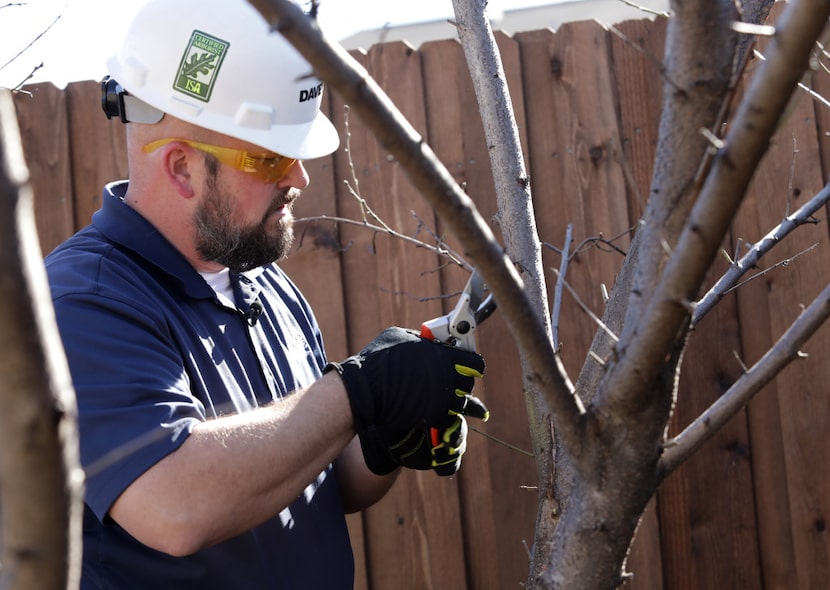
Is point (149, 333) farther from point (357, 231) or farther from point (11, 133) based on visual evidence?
point (357, 231)

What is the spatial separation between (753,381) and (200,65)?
4.65 ft

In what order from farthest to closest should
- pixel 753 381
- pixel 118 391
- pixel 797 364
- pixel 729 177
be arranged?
1. pixel 797 364
2. pixel 118 391
3. pixel 753 381
4. pixel 729 177

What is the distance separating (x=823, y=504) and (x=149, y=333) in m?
2.24

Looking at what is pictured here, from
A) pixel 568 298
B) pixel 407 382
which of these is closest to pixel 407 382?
pixel 407 382

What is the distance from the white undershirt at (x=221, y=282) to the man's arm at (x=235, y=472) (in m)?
0.45

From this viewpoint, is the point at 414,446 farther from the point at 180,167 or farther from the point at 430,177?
the point at 430,177

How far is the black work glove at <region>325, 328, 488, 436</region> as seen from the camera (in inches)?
64.5

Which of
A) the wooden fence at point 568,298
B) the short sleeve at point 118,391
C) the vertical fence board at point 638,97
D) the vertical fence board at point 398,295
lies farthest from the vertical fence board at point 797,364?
the short sleeve at point 118,391

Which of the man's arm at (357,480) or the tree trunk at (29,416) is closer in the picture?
the tree trunk at (29,416)

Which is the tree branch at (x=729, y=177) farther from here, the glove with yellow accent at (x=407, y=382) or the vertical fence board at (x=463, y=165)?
the vertical fence board at (x=463, y=165)

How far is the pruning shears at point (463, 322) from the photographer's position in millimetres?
1742

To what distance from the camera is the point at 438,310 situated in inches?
113

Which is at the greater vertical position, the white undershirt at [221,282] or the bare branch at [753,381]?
the white undershirt at [221,282]

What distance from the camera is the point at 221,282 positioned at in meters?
2.03
